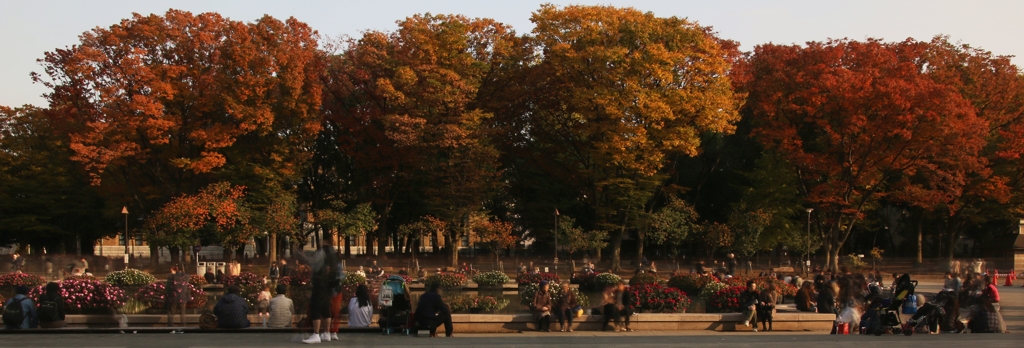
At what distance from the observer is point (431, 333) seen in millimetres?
16047

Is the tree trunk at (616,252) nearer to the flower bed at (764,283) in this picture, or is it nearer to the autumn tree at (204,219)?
the flower bed at (764,283)

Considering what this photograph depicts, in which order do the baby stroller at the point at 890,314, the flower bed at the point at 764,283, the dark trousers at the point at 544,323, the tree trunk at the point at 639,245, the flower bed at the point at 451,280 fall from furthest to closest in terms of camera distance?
the tree trunk at the point at 639,245 < the flower bed at the point at 451,280 < the flower bed at the point at 764,283 < the dark trousers at the point at 544,323 < the baby stroller at the point at 890,314

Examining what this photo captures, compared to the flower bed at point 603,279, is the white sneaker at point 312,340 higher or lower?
higher

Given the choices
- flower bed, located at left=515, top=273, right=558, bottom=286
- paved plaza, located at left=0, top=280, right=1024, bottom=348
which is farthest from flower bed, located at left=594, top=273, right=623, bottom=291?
paved plaza, located at left=0, top=280, right=1024, bottom=348

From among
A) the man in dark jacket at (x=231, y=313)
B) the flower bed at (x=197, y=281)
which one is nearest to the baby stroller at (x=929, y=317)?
the man in dark jacket at (x=231, y=313)

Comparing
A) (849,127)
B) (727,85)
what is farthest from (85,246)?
(849,127)

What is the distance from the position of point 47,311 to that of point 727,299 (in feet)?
45.5

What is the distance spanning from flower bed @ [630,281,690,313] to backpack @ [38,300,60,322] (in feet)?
39.1

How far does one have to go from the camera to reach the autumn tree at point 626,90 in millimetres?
Result: 43719

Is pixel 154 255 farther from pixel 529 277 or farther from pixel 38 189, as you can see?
pixel 529 277

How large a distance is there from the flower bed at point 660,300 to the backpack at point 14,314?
40.7ft

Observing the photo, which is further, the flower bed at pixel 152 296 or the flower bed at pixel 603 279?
the flower bed at pixel 603 279

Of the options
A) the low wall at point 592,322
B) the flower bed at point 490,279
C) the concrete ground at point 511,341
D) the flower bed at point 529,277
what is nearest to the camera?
the concrete ground at point 511,341

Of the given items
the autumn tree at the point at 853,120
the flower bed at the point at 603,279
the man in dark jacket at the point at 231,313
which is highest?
the autumn tree at the point at 853,120
